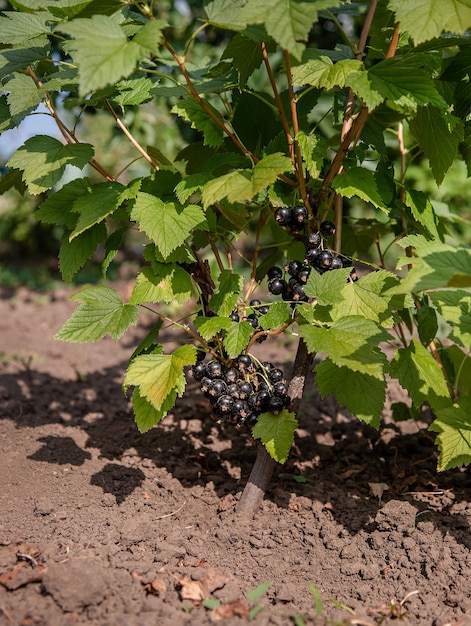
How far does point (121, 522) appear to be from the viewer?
2160 millimetres

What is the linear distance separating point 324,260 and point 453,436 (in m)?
0.63

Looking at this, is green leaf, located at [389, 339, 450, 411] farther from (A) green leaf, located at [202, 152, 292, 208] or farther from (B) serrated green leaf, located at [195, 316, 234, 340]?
(A) green leaf, located at [202, 152, 292, 208]

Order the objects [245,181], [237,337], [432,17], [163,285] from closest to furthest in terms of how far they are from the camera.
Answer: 1. [432,17]
2. [245,181]
3. [237,337]
4. [163,285]

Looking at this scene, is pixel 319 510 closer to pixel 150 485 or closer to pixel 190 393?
pixel 150 485

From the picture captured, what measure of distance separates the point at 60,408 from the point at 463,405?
1943 mm

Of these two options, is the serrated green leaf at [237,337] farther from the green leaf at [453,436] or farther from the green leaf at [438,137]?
the green leaf at [438,137]

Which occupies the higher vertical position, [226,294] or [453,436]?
[226,294]

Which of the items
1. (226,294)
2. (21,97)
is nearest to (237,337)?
(226,294)

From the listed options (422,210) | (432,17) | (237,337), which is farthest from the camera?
(422,210)

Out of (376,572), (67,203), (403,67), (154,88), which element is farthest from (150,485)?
(403,67)

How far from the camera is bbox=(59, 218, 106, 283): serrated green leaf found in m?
2.16

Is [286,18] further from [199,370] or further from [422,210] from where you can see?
[199,370]

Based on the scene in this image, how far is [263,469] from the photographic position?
2.24 metres

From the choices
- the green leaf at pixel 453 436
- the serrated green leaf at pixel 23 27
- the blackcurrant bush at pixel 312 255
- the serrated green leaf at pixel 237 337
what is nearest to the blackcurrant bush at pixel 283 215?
the blackcurrant bush at pixel 312 255
